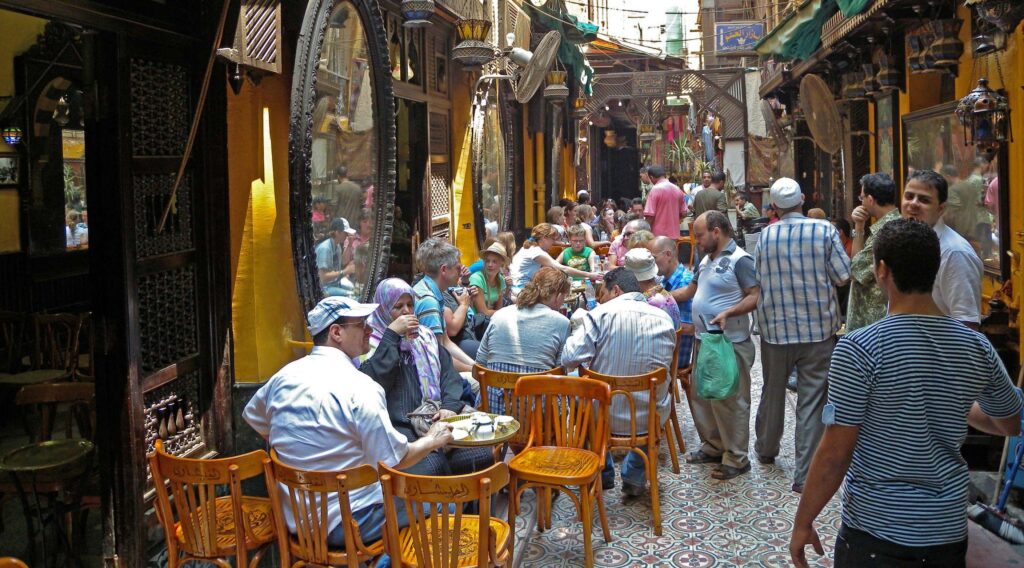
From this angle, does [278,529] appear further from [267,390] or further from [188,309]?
[188,309]

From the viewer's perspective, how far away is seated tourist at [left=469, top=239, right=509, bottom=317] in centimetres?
754

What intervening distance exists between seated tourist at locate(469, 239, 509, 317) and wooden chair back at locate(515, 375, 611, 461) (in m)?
2.45

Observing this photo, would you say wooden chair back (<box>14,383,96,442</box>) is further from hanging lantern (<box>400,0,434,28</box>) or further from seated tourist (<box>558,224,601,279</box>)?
seated tourist (<box>558,224,601,279</box>)

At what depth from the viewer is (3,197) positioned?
7684mm

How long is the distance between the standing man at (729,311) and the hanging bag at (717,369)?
0.11 m

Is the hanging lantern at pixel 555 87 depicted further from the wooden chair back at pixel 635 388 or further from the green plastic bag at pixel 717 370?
the wooden chair back at pixel 635 388

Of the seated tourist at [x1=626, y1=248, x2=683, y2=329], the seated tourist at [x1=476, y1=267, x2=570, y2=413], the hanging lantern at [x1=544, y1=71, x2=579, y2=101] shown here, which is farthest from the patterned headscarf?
the hanging lantern at [x1=544, y1=71, x2=579, y2=101]

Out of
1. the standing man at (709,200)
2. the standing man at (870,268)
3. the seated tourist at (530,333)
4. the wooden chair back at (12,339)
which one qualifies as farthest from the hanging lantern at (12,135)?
the standing man at (709,200)

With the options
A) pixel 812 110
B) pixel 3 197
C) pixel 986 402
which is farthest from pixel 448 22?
pixel 986 402

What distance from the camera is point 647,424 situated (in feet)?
17.9

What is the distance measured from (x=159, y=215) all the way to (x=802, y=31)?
25.5 feet

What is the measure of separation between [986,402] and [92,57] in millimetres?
3556

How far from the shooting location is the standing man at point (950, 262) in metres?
4.86

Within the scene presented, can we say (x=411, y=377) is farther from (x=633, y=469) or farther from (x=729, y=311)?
(x=729, y=311)
